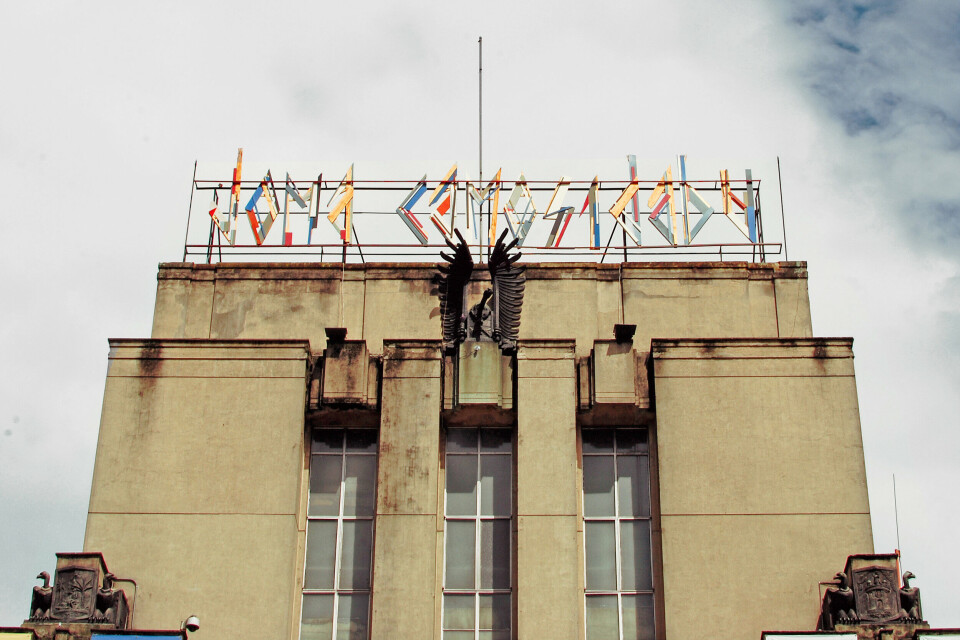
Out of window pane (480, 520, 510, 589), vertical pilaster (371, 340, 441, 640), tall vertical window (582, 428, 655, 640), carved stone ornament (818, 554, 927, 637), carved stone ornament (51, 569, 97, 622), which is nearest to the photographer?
carved stone ornament (818, 554, 927, 637)

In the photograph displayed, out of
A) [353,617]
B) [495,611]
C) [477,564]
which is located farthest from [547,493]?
[353,617]

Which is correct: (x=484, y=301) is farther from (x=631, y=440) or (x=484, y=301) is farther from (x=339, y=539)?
(x=339, y=539)

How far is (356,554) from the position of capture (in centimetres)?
2981

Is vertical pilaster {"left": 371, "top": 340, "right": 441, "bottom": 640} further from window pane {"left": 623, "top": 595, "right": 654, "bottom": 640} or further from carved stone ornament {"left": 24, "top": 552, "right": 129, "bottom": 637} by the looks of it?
carved stone ornament {"left": 24, "top": 552, "right": 129, "bottom": 637}

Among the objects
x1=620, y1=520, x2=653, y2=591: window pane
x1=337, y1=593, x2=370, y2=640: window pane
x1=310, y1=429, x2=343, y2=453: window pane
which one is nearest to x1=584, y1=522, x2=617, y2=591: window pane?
x1=620, y1=520, x2=653, y2=591: window pane

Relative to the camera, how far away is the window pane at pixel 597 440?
31.1m

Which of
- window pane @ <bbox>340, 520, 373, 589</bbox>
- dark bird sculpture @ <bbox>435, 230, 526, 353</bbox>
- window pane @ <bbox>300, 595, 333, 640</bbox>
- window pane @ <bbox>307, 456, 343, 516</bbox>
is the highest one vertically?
dark bird sculpture @ <bbox>435, 230, 526, 353</bbox>

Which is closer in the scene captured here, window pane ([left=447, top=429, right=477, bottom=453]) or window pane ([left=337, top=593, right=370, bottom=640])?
window pane ([left=337, top=593, right=370, bottom=640])

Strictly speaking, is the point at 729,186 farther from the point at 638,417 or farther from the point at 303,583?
the point at 303,583

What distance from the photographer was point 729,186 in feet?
120

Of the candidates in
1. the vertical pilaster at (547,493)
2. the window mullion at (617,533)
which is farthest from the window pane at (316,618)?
the window mullion at (617,533)

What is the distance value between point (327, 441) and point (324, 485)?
40.5 inches

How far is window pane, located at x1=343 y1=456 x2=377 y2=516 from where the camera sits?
30312mm

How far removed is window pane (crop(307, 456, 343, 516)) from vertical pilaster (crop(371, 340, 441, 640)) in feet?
4.97
